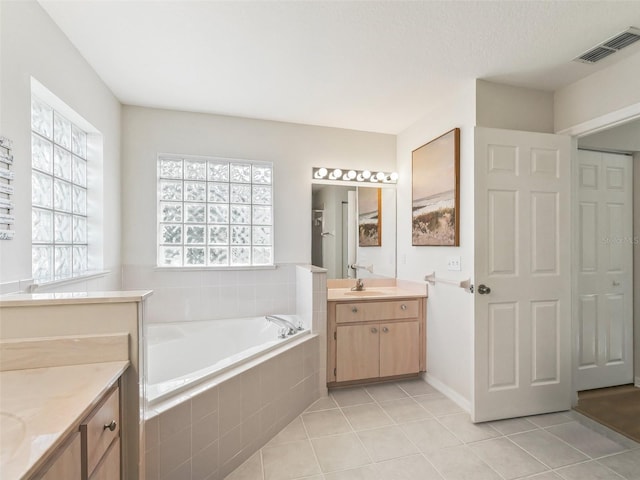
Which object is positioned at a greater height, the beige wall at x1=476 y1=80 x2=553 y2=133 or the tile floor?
the beige wall at x1=476 y1=80 x2=553 y2=133

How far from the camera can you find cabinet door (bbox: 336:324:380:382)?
2691 millimetres

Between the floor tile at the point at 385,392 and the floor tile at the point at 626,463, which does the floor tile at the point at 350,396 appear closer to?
the floor tile at the point at 385,392

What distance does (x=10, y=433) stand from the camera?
70 cm

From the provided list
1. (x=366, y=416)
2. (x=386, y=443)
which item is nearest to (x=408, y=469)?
(x=386, y=443)

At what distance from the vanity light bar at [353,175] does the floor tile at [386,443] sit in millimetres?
2246

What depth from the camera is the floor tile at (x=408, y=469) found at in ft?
5.60

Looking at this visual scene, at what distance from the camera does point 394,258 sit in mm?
3396

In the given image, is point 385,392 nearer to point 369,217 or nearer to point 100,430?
point 369,217

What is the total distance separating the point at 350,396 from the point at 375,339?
1.67 feet

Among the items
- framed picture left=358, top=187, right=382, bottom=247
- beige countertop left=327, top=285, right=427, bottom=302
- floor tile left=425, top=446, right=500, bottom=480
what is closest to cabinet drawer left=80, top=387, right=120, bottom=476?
floor tile left=425, top=446, right=500, bottom=480

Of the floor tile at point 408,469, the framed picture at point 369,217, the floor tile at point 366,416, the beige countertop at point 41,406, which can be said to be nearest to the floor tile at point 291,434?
the floor tile at point 366,416

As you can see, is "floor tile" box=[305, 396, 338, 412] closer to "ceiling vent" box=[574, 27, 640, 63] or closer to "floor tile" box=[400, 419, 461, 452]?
"floor tile" box=[400, 419, 461, 452]

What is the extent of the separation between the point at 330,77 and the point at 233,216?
153cm

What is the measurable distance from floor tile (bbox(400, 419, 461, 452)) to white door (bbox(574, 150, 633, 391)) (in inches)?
55.2
